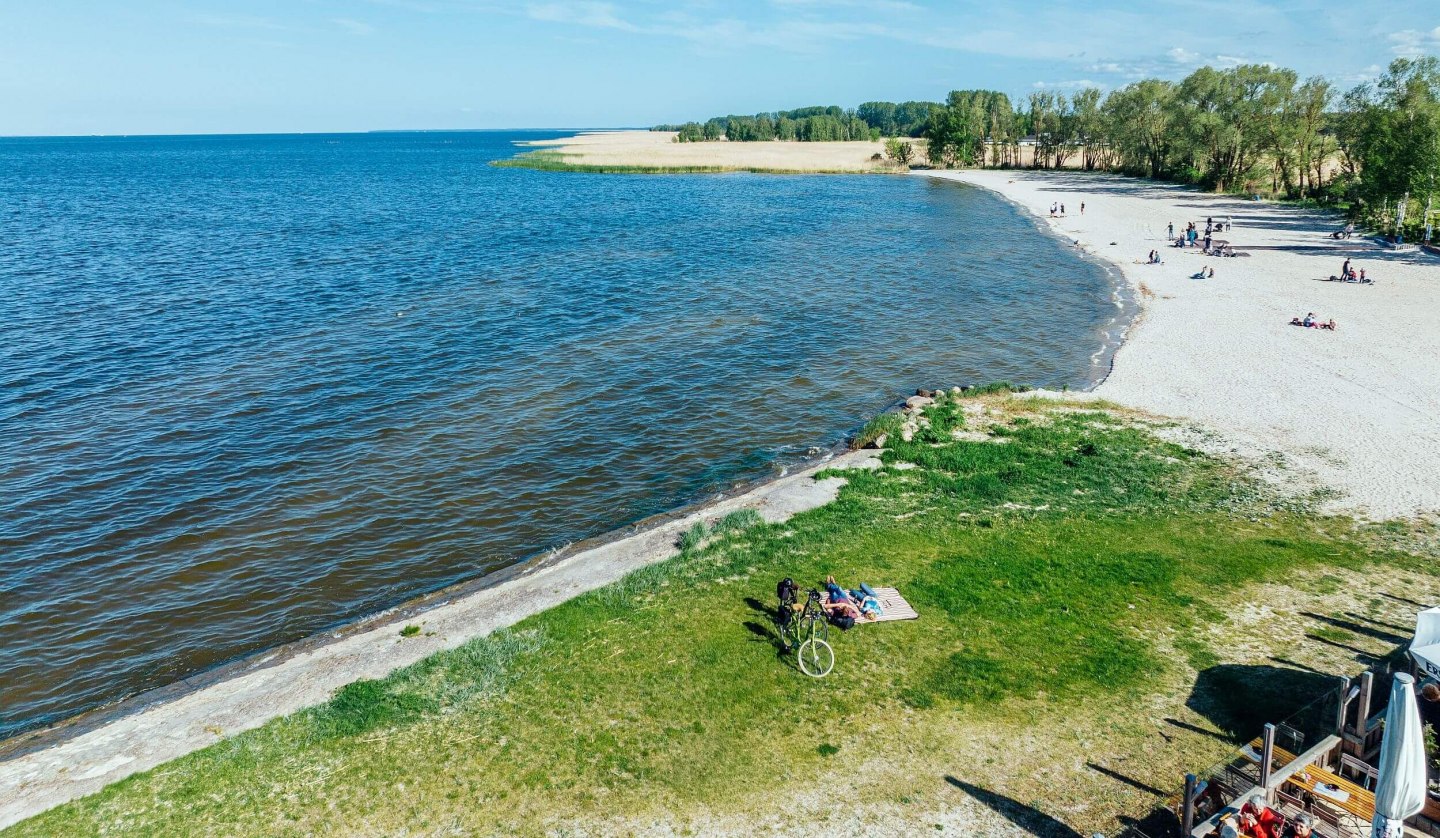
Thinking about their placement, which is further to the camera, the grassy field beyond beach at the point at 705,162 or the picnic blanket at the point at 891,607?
the grassy field beyond beach at the point at 705,162

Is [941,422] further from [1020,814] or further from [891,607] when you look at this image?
[1020,814]

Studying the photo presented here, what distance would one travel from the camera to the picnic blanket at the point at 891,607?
63.4 feet

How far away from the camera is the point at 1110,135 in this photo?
126000mm

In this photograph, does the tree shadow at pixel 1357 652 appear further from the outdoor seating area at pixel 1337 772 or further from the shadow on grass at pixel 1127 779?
the shadow on grass at pixel 1127 779

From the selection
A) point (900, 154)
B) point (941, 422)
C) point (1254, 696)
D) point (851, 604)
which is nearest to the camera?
point (1254, 696)

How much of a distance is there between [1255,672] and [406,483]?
2670 cm

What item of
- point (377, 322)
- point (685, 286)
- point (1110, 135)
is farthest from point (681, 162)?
point (377, 322)

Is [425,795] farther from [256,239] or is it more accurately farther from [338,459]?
[256,239]

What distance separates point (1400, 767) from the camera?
1089 cm

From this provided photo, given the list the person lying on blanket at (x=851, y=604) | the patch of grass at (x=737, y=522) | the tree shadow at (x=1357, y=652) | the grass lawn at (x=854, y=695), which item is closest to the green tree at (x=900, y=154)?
the grass lawn at (x=854, y=695)

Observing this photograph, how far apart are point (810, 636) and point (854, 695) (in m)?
1.73

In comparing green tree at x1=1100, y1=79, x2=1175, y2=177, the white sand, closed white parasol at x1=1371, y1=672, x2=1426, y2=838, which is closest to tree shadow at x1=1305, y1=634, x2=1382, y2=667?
closed white parasol at x1=1371, y1=672, x2=1426, y2=838

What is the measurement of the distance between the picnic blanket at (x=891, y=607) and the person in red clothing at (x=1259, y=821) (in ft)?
25.7

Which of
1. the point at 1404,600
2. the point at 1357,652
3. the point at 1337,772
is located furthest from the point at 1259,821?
the point at 1404,600
